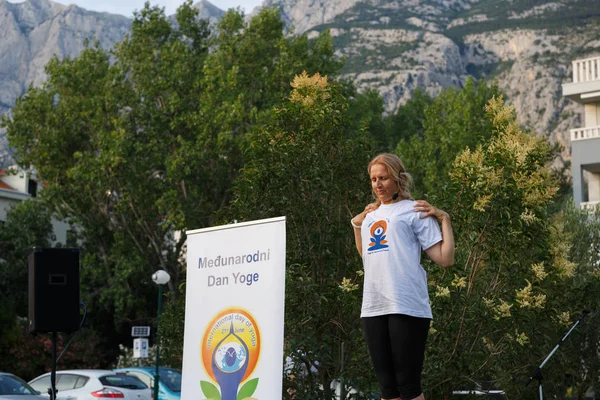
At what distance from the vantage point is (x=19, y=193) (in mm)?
49531

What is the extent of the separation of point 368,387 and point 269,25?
34047 mm

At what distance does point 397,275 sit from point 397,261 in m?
0.08

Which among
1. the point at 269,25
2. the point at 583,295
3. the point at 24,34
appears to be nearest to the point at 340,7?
the point at 24,34

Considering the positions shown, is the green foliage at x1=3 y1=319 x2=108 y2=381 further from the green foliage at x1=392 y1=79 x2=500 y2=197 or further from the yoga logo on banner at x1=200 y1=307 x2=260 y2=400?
the yoga logo on banner at x1=200 y1=307 x2=260 y2=400

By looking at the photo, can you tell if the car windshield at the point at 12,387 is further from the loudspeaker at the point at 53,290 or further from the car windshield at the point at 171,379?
the loudspeaker at the point at 53,290

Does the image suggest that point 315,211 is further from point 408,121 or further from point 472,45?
point 472,45

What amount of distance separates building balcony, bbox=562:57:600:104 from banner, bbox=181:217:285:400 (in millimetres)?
30703

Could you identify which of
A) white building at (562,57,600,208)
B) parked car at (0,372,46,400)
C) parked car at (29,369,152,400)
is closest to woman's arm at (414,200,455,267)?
parked car at (0,372,46,400)

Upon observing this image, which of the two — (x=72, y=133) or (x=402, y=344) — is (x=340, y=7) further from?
(x=402, y=344)

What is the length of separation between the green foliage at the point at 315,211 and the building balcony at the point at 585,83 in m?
26.3

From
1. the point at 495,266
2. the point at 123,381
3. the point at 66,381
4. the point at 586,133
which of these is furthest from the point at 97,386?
the point at 586,133

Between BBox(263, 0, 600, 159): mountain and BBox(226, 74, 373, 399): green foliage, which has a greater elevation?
BBox(263, 0, 600, 159): mountain

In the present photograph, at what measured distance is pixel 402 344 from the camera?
471 cm

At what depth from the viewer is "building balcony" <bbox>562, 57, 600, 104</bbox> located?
3466 centimetres
